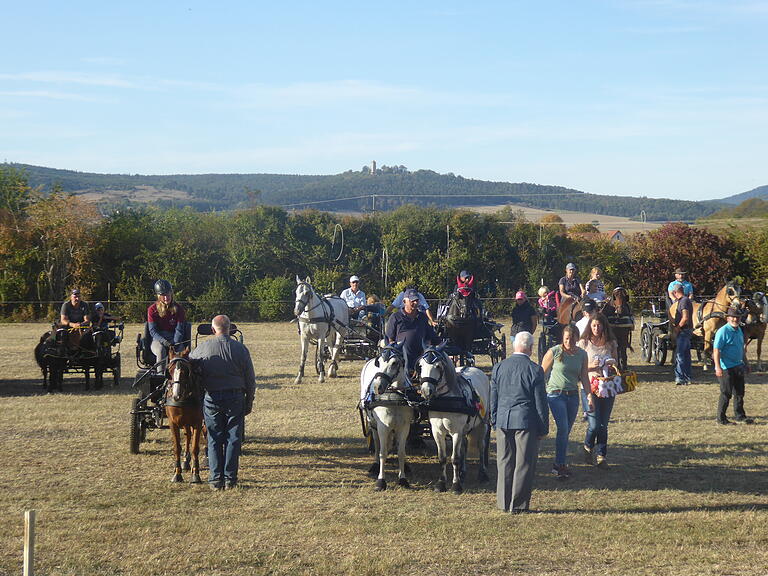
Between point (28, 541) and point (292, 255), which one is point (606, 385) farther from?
point (292, 255)

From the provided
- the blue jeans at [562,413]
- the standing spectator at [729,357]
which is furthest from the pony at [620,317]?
the blue jeans at [562,413]

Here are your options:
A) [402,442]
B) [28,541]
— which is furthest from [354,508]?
[28,541]

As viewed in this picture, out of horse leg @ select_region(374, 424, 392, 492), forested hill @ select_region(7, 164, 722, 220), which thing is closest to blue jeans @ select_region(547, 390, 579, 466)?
horse leg @ select_region(374, 424, 392, 492)

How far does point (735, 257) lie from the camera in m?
32.8

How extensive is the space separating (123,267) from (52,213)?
143 inches

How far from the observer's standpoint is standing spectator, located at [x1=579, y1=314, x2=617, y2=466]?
942 cm

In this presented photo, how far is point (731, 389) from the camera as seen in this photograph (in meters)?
11.8

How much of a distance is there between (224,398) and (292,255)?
28.6m

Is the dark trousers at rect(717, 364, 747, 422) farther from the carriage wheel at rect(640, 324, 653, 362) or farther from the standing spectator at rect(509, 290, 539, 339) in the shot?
the carriage wheel at rect(640, 324, 653, 362)

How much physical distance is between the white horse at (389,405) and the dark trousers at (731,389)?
5.33 m

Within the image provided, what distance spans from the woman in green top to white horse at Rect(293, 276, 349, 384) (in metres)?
7.64

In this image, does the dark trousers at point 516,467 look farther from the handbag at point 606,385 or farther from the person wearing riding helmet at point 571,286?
the person wearing riding helmet at point 571,286

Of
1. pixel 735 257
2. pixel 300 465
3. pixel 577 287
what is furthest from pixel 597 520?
pixel 735 257

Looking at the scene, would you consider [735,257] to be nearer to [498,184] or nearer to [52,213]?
[52,213]
